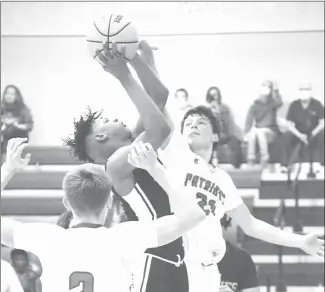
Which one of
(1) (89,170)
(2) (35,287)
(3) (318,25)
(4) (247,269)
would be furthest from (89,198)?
(3) (318,25)

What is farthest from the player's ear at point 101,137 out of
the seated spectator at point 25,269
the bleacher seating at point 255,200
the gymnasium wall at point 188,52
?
the bleacher seating at point 255,200

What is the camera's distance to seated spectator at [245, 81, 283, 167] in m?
9.41

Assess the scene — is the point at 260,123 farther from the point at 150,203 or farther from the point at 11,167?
the point at 11,167

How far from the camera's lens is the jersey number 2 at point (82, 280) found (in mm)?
2578

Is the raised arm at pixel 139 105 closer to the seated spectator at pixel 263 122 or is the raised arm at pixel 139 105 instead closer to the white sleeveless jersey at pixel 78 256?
the white sleeveless jersey at pixel 78 256

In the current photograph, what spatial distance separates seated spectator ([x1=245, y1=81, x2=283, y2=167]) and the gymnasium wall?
45cm

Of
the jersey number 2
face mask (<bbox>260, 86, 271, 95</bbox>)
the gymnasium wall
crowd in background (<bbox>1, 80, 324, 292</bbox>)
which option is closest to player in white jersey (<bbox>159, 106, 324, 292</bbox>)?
the jersey number 2

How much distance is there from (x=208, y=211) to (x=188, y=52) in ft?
19.2

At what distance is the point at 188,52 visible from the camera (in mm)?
9375

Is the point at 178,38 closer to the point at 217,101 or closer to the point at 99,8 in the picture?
the point at 217,101

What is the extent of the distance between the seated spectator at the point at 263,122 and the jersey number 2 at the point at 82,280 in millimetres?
6905

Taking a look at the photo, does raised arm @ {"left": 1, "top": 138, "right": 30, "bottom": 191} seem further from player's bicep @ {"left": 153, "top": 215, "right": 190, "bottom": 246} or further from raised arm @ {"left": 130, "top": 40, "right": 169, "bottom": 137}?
raised arm @ {"left": 130, "top": 40, "right": 169, "bottom": 137}

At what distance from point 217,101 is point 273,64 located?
4.56 feet

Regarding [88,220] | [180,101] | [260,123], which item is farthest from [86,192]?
[260,123]
